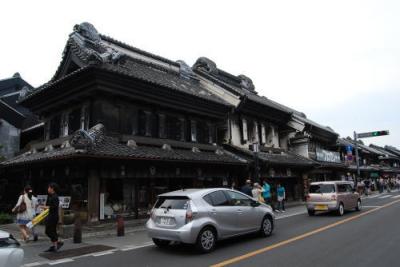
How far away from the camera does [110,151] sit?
13.6m

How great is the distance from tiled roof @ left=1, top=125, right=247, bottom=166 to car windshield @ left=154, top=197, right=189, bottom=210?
390 cm

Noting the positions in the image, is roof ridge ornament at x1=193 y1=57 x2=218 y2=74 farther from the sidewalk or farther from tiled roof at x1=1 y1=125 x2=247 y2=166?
the sidewalk

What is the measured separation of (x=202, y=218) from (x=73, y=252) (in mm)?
3918

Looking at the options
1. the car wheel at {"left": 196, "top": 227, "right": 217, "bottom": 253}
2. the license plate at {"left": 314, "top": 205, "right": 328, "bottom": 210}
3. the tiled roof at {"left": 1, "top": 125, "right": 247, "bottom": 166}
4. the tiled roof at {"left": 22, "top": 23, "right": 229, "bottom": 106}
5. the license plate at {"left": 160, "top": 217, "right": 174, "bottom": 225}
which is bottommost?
the car wheel at {"left": 196, "top": 227, "right": 217, "bottom": 253}

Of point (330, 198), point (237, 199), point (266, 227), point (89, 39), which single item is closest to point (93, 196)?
point (237, 199)

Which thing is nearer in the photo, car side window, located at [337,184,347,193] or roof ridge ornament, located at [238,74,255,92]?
car side window, located at [337,184,347,193]

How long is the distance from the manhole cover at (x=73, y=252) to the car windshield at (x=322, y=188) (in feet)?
37.6

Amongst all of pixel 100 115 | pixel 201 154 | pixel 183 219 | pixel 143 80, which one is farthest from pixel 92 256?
pixel 201 154

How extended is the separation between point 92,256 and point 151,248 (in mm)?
1671

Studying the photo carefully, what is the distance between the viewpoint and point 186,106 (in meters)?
19.1

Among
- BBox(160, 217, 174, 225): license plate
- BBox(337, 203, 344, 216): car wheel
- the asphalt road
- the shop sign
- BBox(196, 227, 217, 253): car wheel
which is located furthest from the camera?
the shop sign

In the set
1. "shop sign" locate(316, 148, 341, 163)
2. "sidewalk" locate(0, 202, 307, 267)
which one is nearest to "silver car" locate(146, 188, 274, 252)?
"sidewalk" locate(0, 202, 307, 267)

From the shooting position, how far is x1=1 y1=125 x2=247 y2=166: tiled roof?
1264 cm

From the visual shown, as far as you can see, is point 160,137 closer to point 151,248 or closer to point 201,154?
point 201,154
